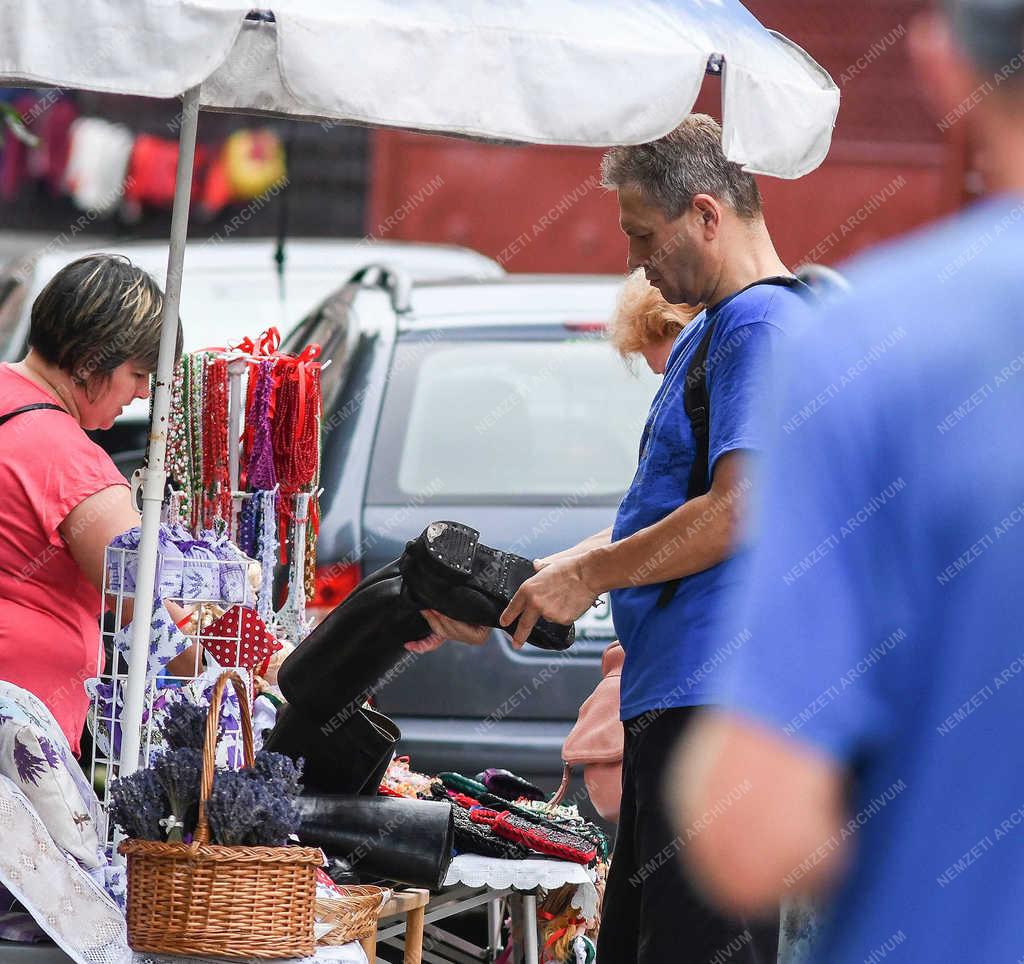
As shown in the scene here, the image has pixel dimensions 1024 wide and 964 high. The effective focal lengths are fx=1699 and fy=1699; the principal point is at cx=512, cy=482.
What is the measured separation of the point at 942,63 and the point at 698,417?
1.68 m

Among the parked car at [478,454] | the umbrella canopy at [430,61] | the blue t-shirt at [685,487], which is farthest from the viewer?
the parked car at [478,454]

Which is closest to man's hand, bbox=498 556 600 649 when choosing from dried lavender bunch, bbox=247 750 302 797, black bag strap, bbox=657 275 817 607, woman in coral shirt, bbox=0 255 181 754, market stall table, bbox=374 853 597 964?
black bag strap, bbox=657 275 817 607

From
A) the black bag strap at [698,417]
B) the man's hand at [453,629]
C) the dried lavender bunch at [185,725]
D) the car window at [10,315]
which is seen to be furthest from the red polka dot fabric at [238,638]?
the car window at [10,315]

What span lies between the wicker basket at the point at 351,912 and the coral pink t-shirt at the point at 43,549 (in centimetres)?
67

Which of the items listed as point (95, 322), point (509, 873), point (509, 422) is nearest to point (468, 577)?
point (509, 873)

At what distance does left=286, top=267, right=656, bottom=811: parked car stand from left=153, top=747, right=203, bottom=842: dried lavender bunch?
170cm

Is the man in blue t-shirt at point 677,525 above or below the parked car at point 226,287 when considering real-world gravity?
above

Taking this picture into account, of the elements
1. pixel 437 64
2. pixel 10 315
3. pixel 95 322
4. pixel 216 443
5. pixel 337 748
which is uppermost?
pixel 437 64

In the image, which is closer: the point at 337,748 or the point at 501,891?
the point at 337,748

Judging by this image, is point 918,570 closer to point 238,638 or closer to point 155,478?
point 155,478

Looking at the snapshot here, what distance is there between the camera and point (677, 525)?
9.18 feet

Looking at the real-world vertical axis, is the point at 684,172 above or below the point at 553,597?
above

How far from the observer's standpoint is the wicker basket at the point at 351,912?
307 cm

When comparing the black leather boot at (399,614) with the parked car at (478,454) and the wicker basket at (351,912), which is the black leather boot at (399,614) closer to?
the wicker basket at (351,912)
